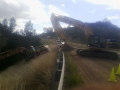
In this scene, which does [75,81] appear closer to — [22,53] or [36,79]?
[36,79]

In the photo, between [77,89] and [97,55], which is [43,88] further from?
[97,55]

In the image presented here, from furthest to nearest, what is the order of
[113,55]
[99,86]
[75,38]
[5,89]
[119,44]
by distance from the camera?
1. [75,38]
2. [119,44]
3. [113,55]
4. [99,86]
5. [5,89]

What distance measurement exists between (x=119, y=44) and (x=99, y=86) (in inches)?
1159

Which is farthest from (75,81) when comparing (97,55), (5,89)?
(97,55)

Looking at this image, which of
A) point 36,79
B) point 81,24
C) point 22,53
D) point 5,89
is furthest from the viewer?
point 22,53

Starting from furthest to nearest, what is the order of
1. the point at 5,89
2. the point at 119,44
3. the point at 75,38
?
the point at 75,38, the point at 119,44, the point at 5,89

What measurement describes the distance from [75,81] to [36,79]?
2834 mm

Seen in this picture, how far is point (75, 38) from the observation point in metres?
80.9

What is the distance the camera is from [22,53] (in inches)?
1259

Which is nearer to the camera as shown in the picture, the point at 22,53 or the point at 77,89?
the point at 77,89

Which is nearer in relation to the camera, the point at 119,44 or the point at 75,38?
the point at 119,44

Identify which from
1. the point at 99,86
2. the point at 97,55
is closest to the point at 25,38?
the point at 97,55

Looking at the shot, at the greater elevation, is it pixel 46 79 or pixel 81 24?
pixel 81 24

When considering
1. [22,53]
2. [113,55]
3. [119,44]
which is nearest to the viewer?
[113,55]
